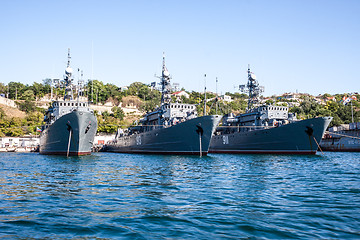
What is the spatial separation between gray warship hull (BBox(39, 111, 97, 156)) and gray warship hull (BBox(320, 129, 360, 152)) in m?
48.9

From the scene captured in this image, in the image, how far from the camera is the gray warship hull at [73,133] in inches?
1381

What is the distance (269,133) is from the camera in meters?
45.0

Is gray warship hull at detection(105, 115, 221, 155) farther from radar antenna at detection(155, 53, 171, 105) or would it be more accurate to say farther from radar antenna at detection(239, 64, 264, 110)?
radar antenna at detection(239, 64, 264, 110)

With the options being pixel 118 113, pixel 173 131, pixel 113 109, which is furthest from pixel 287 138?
pixel 113 109

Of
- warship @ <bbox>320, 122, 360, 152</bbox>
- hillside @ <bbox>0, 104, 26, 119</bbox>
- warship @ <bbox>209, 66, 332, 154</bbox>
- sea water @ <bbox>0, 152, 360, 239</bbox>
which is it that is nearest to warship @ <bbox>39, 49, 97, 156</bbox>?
warship @ <bbox>209, 66, 332, 154</bbox>

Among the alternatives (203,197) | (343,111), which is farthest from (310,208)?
(343,111)

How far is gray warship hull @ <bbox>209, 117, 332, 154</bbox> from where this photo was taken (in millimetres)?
41688

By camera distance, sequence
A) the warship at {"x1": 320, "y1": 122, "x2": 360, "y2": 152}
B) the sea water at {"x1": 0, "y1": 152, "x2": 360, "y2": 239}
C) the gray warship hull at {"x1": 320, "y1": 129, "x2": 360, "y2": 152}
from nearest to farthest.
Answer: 1. the sea water at {"x1": 0, "y1": 152, "x2": 360, "y2": 239}
2. the gray warship hull at {"x1": 320, "y1": 129, "x2": 360, "y2": 152}
3. the warship at {"x1": 320, "y1": 122, "x2": 360, "y2": 152}

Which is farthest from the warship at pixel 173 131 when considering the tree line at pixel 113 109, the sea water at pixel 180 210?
the tree line at pixel 113 109

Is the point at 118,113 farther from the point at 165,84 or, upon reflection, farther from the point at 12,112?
the point at 165,84

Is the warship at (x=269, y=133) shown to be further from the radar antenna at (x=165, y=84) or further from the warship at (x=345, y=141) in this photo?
the warship at (x=345, y=141)

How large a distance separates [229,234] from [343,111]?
371 ft

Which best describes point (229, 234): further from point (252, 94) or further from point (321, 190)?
point (252, 94)

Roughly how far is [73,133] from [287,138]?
94.9 feet
